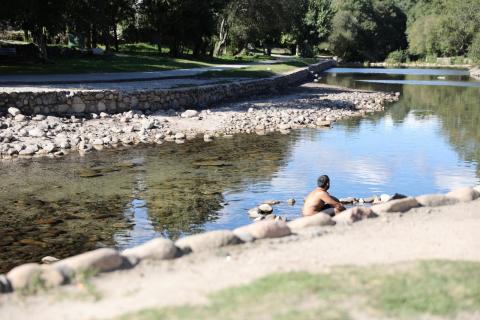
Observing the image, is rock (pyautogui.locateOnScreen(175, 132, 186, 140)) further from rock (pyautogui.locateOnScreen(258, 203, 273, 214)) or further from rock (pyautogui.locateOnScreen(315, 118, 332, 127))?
rock (pyautogui.locateOnScreen(258, 203, 273, 214))

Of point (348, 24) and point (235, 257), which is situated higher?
point (348, 24)

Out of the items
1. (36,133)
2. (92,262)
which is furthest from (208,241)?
(36,133)

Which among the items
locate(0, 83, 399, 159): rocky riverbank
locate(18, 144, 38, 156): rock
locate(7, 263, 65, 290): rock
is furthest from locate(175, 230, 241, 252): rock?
locate(18, 144, 38, 156): rock

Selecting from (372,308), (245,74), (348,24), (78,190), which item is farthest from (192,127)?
(348,24)

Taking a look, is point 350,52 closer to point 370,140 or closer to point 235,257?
point 370,140

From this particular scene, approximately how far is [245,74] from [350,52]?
80.3 meters

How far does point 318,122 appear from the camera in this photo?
28.2 meters

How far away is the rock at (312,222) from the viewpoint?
866 centimetres

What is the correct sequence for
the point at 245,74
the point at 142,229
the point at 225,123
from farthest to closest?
the point at 245,74 < the point at 225,123 < the point at 142,229

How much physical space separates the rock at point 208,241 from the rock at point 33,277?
1.57 metres

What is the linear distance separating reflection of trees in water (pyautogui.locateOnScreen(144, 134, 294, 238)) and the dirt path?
4.28 meters

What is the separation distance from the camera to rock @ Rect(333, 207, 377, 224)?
9047 mm

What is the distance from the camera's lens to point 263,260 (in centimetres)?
726

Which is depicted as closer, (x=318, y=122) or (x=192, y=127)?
(x=192, y=127)
